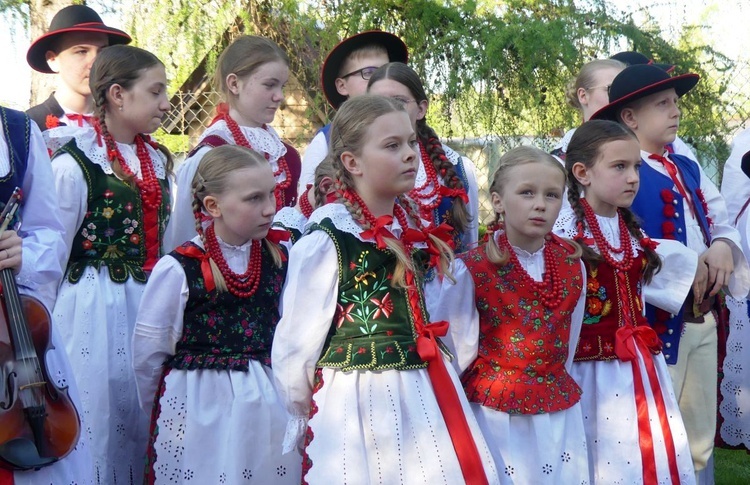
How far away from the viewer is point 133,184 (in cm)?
435

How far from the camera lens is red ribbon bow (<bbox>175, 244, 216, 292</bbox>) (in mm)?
3836

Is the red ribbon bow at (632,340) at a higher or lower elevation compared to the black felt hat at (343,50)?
lower

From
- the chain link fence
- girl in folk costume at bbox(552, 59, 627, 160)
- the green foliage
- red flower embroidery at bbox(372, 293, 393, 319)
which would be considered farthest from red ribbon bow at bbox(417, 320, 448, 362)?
the green foliage

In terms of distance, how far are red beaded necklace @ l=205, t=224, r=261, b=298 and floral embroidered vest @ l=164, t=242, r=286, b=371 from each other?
3cm

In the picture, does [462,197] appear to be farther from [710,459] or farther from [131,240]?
[710,459]

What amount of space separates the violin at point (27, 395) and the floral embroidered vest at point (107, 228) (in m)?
1.25

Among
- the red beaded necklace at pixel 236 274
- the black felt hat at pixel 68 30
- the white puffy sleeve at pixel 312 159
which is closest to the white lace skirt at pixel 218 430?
the red beaded necklace at pixel 236 274

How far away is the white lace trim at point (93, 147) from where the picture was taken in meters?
4.31

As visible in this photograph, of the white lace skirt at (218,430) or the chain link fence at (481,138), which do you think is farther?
the chain link fence at (481,138)

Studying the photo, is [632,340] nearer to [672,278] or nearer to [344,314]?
[672,278]

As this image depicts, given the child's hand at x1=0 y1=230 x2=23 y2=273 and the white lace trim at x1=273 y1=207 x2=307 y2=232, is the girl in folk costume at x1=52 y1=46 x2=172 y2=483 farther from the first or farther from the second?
the child's hand at x1=0 y1=230 x2=23 y2=273

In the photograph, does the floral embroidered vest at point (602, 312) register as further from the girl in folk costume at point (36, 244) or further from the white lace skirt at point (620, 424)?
the girl in folk costume at point (36, 244)

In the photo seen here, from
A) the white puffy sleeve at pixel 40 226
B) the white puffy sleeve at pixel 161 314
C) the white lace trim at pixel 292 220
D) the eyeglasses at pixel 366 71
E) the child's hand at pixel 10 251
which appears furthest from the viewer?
the eyeglasses at pixel 366 71

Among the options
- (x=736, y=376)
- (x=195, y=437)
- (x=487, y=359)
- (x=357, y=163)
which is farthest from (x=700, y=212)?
(x=195, y=437)
